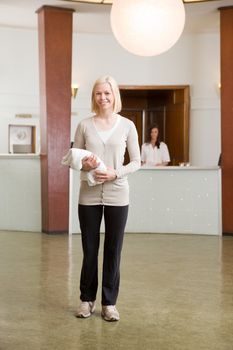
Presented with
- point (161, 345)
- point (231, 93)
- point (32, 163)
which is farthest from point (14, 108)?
point (161, 345)

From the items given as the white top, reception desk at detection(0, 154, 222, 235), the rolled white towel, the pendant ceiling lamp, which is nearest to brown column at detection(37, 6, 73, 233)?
reception desk at detection(0, 154, 222, 235)

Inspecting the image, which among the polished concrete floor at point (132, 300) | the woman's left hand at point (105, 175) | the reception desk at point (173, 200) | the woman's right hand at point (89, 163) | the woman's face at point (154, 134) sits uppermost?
the woman's face at point (154, 134)

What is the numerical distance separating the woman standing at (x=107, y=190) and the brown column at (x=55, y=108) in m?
5.20

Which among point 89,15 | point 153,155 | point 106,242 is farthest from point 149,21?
point 153,155

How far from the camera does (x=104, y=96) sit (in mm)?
4352

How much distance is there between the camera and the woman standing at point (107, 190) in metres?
4.34

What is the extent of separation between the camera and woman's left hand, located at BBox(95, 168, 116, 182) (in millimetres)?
4199

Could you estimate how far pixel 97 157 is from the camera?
425cm

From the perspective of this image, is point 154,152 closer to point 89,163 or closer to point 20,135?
point 20,135

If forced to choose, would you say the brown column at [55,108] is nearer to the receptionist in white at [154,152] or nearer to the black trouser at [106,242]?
the receptionist in white at [154,152]

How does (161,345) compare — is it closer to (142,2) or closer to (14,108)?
(142,2)

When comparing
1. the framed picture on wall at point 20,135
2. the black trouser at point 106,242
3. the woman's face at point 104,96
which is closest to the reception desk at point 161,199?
the framed picture on wall at point 20,135

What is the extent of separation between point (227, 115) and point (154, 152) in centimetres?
165

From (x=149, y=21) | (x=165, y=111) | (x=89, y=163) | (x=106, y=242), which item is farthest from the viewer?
(x=165, y=111)
